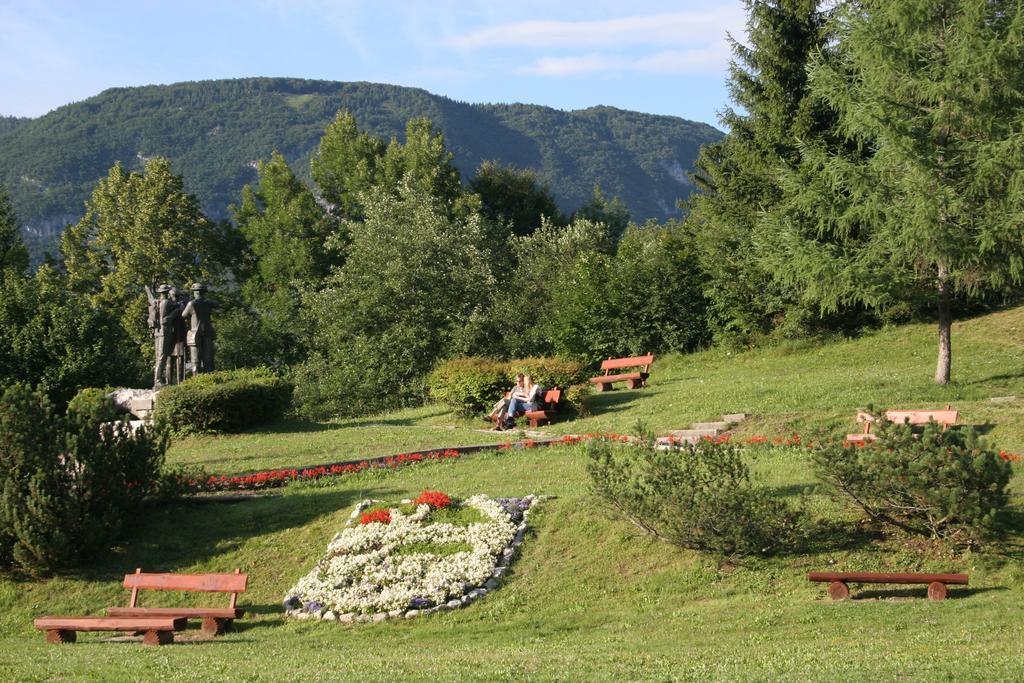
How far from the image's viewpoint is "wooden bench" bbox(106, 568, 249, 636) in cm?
1173

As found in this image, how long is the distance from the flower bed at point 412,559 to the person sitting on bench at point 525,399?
24.5 ft

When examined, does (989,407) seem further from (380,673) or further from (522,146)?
(522,146)

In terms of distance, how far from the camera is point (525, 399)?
71.8 feet

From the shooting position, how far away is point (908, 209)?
67.9ft

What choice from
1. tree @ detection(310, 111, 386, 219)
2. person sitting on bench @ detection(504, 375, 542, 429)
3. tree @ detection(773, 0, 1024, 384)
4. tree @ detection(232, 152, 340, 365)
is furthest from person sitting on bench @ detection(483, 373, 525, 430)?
tree @ detection(310, 111, 386, 219)

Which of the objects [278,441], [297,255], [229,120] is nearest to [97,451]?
[278,441]

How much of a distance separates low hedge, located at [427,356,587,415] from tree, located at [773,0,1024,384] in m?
5.13

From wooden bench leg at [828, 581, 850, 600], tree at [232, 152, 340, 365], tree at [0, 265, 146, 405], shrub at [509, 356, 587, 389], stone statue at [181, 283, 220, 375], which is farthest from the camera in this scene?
tree at [232, 152, 340, 365]

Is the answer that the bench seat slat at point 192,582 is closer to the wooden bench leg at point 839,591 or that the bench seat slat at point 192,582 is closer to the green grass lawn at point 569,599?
the green grass lawn at point 569,599

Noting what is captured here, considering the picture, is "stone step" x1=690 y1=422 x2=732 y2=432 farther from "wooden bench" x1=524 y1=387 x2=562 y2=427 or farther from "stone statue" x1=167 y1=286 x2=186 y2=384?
"stone statue" x1=167 y1=286 x2=186 y2=384

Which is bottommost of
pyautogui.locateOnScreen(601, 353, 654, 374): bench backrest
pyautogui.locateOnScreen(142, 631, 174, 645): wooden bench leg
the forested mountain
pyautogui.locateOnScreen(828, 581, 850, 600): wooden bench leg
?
pyautogui.locateOnScreen(142, 631, 174, 645): wooden bench leg

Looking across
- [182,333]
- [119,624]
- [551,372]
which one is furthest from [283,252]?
[119,624]

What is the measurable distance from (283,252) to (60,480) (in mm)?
37834

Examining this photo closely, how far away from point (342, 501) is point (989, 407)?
10608 mm
